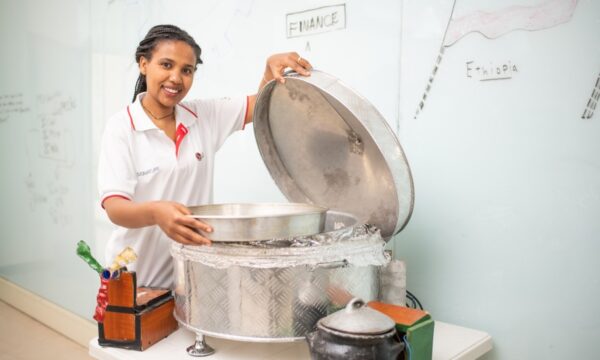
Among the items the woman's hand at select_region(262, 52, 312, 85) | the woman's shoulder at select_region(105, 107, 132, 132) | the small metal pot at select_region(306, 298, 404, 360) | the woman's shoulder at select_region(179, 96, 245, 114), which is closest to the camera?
the small metal pot at select_region(306, 298, 404, 360)

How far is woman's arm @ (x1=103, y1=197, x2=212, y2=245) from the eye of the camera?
1.10 meters

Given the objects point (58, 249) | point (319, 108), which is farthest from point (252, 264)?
point (58, 249)

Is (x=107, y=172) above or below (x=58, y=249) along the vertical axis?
above

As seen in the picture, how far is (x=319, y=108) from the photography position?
4.55 ft

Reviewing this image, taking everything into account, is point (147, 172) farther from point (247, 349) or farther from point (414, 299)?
point (414, 299)

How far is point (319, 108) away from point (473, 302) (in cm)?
70

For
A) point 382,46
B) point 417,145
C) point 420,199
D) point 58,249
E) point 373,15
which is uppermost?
point 373,15

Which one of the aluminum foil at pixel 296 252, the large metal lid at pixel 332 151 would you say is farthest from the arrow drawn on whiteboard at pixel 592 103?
the aluminum foil at pixel 296 252

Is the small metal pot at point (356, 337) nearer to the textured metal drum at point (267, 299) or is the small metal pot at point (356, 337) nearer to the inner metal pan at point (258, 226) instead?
the textured metal drum at point (267, 299)

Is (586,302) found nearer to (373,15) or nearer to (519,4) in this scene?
(519,4)

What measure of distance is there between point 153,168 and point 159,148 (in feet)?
0.21

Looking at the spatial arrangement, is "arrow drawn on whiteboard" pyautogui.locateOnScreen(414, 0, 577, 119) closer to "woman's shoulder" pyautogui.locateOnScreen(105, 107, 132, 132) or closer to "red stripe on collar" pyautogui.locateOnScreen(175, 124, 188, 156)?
"red stripe on collar" pyautogui.locateOnScreen(175, 124, 188, 156)

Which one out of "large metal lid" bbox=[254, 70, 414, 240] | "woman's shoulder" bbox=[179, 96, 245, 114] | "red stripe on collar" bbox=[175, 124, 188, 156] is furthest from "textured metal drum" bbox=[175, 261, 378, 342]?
"woman's shoulder" bbox=[179, 96, 245, 114]

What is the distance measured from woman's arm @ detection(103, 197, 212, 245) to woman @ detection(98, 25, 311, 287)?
Answer: 107 millimetres
